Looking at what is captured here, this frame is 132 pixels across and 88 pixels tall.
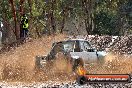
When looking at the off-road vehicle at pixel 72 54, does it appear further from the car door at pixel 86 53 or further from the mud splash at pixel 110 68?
the mud splash at pixel 110 68

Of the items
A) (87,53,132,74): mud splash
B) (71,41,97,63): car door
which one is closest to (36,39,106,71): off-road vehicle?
(71,41,97,63): car door

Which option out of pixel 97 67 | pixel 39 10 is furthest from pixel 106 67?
pixel 39 10

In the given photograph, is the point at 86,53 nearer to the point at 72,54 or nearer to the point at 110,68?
the point at 72,54

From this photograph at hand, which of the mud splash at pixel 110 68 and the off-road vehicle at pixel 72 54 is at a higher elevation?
the off-road vehicle at pixel 72 54

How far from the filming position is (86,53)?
16.7 metres

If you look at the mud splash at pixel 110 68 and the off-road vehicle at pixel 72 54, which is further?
the mud splash at pixel 110 68

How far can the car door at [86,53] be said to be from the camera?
54.4 feet

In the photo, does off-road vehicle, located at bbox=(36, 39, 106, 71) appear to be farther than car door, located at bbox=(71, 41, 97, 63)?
No

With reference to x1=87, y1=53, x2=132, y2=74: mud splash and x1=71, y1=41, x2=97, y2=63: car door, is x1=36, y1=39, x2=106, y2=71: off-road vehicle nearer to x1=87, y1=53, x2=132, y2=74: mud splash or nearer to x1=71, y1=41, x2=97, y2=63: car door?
x1=71, y1=41, x2=97, y2=63: car door

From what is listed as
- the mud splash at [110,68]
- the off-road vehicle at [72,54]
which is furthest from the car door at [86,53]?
the mud splash at [110,68]

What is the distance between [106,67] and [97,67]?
613 millimetres

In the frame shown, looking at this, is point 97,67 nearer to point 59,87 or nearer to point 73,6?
point 59,87

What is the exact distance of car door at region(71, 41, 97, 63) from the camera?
54.4ft

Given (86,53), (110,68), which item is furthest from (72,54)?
(110,68)
